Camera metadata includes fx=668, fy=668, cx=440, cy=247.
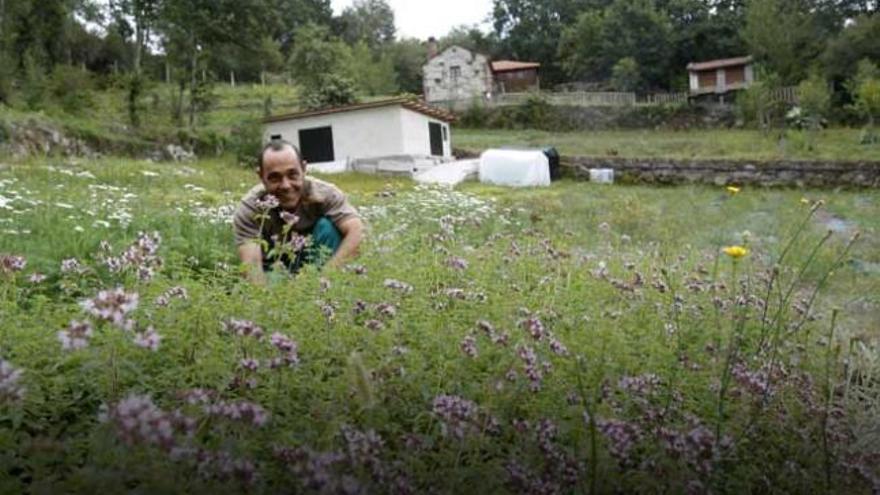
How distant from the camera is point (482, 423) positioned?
3.36ft

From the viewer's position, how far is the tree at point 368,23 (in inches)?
2052

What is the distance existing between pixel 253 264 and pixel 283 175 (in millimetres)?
898

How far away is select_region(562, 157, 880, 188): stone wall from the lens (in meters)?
15.4

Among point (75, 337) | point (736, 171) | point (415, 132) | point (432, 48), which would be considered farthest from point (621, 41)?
point (75, 337)

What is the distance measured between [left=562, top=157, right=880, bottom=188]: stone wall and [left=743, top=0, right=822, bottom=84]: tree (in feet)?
53.2

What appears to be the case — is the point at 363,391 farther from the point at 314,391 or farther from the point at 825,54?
the point at 825,54

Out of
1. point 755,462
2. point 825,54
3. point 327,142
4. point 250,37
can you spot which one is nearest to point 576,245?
point 755,462

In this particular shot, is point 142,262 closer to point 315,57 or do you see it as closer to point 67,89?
point 67,89

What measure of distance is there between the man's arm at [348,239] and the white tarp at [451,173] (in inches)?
544

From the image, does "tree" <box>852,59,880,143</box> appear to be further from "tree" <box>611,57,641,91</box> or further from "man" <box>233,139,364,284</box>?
"man" <box>233,139,364,284</box>

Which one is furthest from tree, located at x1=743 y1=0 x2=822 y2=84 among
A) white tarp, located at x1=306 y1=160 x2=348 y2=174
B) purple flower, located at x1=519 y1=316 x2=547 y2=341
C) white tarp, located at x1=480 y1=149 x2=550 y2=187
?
purple flower, located at x1=519 y1=316 x2=547 y2=341

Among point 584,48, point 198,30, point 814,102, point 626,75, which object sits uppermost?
point 584,48

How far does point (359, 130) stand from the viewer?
2106 centimetres

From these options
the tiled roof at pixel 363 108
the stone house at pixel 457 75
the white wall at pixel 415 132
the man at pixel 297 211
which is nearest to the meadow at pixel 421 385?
the man at pixel 297 211
